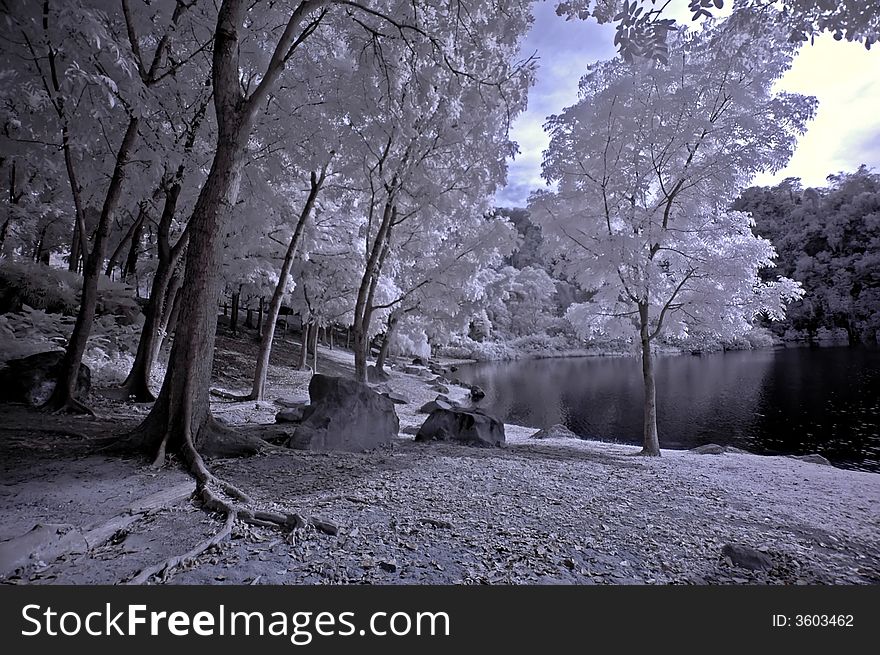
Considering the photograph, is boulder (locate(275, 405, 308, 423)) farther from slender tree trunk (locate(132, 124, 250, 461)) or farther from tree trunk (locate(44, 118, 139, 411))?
tree trunk (locate(44, 118, 139, 411))

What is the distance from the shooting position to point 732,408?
1816 cm

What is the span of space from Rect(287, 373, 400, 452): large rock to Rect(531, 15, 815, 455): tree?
4971 millimetres

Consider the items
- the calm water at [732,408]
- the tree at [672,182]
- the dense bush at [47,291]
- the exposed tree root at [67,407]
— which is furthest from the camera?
the calm water at [732,408]

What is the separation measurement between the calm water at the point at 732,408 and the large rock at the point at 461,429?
Result: 713 cm

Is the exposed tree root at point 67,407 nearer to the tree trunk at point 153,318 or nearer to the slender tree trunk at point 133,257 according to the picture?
the tree trunk at point 153,318

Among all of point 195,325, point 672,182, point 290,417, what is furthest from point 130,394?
point 672,182

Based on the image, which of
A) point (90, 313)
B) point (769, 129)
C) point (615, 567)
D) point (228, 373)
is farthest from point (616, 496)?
point (228, 373)

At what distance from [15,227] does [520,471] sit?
22731mm

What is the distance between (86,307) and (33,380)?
165cm

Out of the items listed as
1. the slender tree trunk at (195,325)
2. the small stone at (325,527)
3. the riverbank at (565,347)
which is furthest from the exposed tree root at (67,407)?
the riverbank at (565,347)

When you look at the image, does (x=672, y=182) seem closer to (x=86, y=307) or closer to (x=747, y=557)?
(x=747, y=557)

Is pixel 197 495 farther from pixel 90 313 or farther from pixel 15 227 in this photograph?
pixel 15 227

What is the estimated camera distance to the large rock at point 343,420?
18.5 feet

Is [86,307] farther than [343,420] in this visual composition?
Yes
